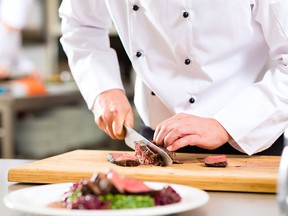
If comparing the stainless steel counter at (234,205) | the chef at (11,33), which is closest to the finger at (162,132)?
the stainless steel counter at (234,205)

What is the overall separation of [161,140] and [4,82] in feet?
10.8

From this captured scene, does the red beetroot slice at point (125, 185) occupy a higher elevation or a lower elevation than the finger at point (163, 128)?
higher

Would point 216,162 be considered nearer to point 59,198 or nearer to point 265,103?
point 265,103

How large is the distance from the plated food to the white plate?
0.10 ft

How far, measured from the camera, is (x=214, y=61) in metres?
1.74

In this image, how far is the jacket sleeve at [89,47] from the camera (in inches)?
75.2

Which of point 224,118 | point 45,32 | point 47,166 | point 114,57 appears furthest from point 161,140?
point 45,32

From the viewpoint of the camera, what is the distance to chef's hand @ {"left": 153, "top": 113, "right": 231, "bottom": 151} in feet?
5.12

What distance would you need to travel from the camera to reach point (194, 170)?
1419mm

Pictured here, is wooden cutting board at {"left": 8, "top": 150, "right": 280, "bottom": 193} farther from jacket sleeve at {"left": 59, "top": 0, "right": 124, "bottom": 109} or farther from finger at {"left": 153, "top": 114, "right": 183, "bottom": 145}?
jacket sleeve at {"left": 59, "top": 0, "right": 124, "bottom": 109}

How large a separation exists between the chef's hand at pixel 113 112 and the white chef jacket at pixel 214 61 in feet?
0.11

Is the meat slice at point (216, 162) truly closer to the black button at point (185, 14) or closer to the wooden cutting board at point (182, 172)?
the wooden cutting board at point (182, 172)

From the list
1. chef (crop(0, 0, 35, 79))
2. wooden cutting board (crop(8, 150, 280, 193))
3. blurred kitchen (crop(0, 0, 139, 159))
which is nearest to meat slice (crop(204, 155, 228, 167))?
wooden cutting board (crop(8, 150, 280, 193))

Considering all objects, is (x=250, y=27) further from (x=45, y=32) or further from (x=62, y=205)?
(x=45, y=32)
